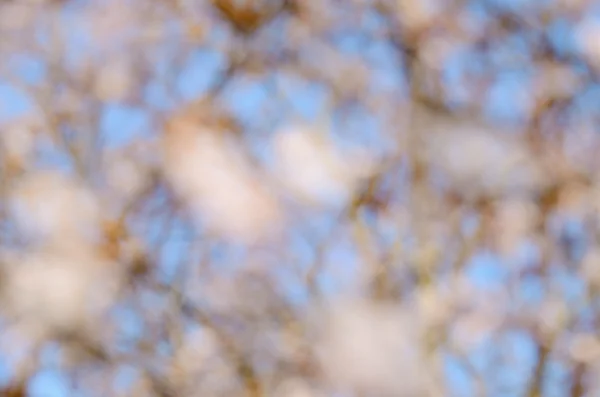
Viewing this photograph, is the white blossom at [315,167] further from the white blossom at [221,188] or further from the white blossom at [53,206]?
the white blossom at [53,206]

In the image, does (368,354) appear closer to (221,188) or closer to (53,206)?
(221,188)

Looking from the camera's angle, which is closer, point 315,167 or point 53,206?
point 53,206

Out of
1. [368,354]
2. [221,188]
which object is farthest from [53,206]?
[368,354]

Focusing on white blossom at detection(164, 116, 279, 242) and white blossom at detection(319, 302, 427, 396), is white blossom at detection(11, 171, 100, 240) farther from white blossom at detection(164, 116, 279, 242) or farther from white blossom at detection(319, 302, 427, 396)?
white blossom at detection(319, 302, 427, 396)

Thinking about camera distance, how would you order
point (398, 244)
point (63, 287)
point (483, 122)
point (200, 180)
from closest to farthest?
A: point (63, 287) → point (200, 180) → point (398, 244) → point (483, 122)

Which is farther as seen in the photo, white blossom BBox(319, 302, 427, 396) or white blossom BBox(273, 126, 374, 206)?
white blossom BBox(273, 126, 374, 206)

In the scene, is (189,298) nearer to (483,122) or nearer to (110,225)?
(110,225)

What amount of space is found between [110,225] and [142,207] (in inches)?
4.8

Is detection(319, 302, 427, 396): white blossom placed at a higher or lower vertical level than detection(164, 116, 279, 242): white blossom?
lower

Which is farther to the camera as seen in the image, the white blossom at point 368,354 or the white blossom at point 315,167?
the white blossom at point 315,167

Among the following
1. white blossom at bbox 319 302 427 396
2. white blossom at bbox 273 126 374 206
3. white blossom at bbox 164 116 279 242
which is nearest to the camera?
white blossom at bbox 319 302 427 396

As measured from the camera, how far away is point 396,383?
1.46 meters

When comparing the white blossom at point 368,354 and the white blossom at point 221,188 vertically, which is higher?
the white blossom at point 221,188

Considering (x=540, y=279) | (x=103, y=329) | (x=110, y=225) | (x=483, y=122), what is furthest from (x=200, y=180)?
(x=540, y=279)
